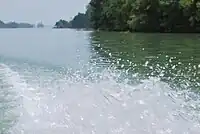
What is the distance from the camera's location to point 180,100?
33.8 feet

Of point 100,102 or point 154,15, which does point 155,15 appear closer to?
point 154,15

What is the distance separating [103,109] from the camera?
938 cm

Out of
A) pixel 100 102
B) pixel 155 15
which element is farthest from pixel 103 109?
pixel 155 15

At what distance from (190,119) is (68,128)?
2.39m

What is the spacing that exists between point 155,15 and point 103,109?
196ft

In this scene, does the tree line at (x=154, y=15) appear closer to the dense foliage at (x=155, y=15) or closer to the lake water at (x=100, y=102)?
the dense foliage at (x=155, y=15)

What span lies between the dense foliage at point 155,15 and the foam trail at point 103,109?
44.6 m

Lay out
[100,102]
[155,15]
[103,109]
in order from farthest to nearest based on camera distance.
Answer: [155,15]
[100,102]
[103,109]

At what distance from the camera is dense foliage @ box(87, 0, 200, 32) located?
5938cm

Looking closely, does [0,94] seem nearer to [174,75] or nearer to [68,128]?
[68,128]

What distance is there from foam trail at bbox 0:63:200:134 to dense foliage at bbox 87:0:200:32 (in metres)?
44.6

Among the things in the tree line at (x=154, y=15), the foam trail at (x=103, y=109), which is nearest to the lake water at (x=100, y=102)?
the foam trail at (x=103, y=109)

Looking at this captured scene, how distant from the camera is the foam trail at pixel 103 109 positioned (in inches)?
308

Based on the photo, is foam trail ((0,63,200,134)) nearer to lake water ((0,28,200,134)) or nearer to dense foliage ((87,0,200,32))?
lake water ((0,28,200,134))
